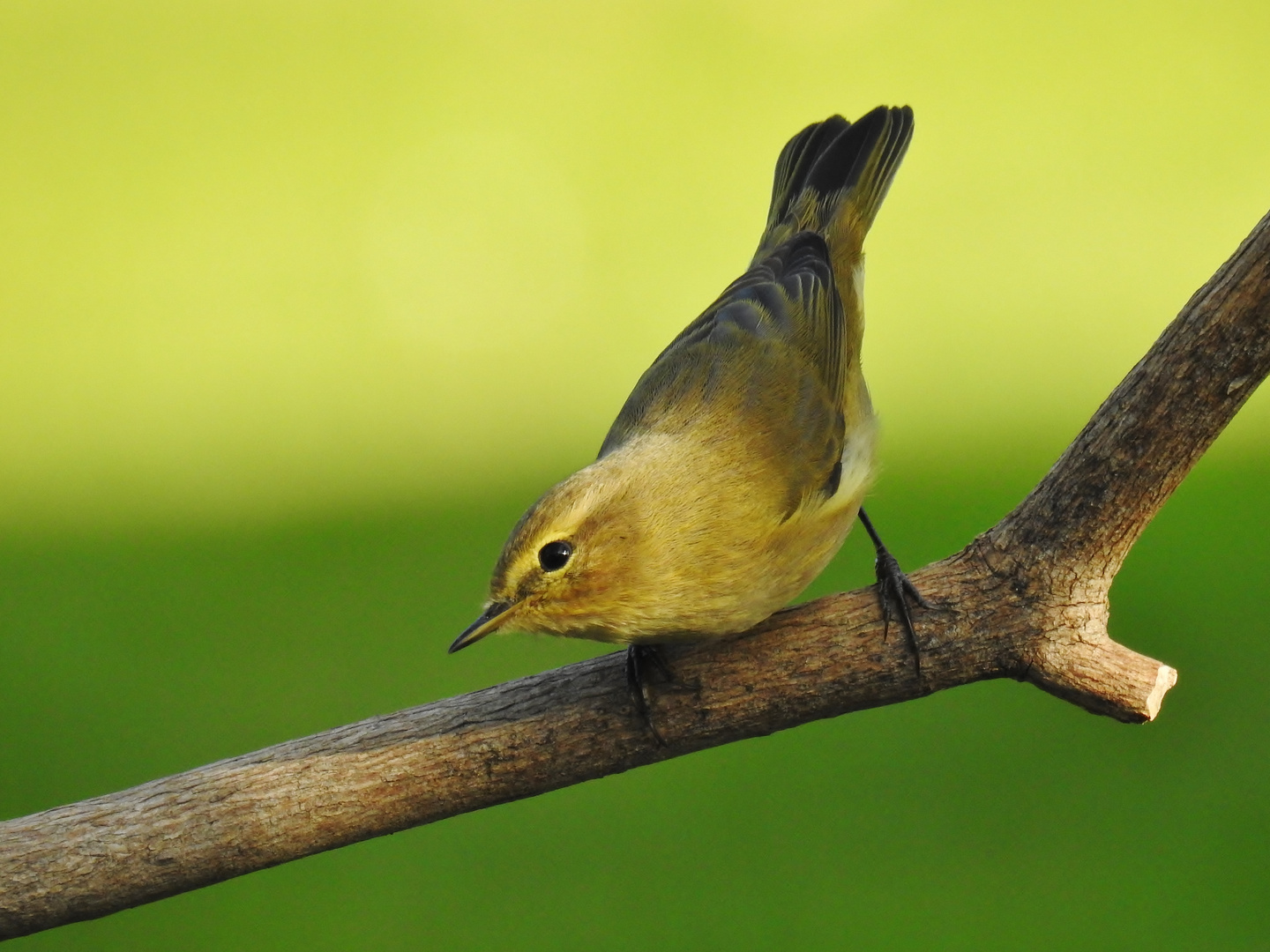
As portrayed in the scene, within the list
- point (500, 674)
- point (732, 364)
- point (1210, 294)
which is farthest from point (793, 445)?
point (500, 674)

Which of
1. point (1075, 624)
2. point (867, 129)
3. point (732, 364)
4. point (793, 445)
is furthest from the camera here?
point (867, 129)

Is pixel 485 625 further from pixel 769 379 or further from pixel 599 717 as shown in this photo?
pixel 769 379

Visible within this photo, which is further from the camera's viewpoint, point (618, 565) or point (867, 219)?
point (867, 219)

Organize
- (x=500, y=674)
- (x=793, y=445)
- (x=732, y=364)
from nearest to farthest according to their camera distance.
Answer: (x=793, y=445) → (x=732, y=364) → (x=500, y=674)

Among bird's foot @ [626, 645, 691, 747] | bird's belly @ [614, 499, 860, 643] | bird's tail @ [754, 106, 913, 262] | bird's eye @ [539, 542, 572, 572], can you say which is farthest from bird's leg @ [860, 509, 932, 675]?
bird's tail @ [754, 106, 913, 262]

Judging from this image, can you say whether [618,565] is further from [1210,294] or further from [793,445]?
[1210,294]

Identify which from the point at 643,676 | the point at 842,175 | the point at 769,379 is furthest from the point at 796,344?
the point at 643,676

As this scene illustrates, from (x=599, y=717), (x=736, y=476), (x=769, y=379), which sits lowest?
(x=599, y=717)
